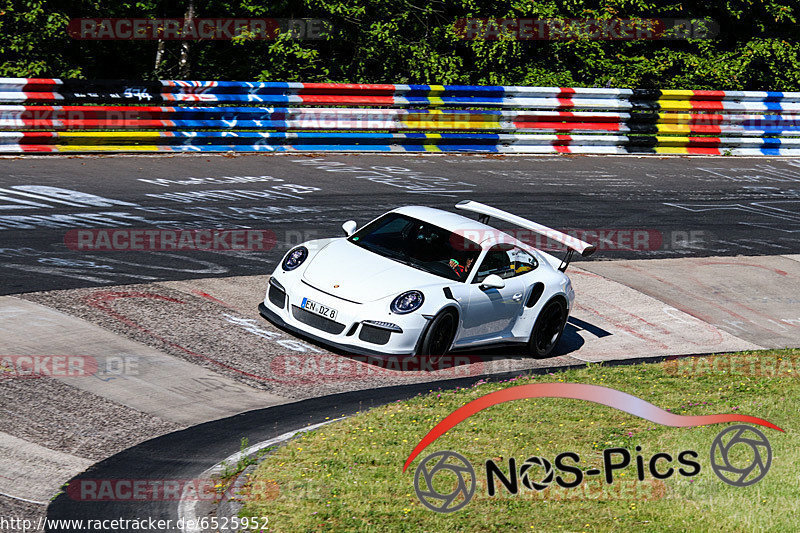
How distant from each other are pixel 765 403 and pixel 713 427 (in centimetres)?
Answer: 113

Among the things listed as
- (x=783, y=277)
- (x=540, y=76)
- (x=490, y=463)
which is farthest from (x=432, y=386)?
(x=540, y=76)

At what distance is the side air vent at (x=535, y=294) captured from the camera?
11.7 meters

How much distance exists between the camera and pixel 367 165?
843 inches

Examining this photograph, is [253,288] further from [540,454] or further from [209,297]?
[540,454]

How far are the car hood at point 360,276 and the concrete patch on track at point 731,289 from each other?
550 centimetres

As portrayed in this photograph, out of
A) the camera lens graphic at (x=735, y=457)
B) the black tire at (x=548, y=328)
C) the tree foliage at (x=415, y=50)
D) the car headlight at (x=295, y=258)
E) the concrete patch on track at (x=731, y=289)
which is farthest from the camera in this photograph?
the tree foliage at (x=415, y=50)

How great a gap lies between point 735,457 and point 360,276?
448 cm

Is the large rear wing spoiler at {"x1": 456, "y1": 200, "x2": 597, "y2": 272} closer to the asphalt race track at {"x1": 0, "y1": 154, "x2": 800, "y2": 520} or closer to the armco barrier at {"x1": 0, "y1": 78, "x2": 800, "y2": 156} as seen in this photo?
the asphalt race track at {"x1": 0, "y1": 154, "x2": 800, "y2": 520}

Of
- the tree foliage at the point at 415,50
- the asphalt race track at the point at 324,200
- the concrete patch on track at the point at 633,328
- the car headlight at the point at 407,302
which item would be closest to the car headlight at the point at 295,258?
the car headlight at the point at 407,302

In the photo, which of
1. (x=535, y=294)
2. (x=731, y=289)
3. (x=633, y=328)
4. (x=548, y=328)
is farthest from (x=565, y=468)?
(x=731, y=289)

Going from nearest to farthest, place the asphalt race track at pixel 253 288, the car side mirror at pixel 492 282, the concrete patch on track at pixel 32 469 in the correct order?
the concrete patch on track at pixel 32 469 → the asphalt race track at pixel 253 288 → the car side mirror at pixel 492 282

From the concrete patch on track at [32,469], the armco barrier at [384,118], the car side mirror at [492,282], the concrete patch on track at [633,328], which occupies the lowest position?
the concrete patch on track at [633,328]

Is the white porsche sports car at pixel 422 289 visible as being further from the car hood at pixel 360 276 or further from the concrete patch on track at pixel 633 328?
the concrete patch on track at pixel 633 328

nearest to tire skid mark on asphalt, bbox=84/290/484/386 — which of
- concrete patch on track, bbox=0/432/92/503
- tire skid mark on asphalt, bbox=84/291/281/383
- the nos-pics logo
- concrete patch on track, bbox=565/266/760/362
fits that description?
tire skid mark on asphalt, bbox=84/291/281/383
